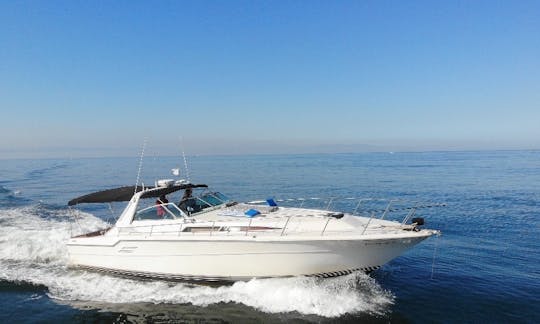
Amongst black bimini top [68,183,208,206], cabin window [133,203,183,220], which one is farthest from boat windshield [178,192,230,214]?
black bimini top [68,183,208,206]

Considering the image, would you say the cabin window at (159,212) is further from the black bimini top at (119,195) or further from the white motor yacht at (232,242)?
the black bimini top at (119,195)

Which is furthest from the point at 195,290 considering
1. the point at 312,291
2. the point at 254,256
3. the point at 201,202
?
the point at 312,291

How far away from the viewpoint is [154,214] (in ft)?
34.6

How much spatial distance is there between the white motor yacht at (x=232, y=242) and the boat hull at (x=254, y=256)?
23mm

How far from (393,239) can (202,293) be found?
16.1 feet

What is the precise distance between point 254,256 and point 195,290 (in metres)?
1.93

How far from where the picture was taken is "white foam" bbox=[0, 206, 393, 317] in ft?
28.6

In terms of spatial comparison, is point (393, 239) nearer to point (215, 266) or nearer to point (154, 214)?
point (215, 266)

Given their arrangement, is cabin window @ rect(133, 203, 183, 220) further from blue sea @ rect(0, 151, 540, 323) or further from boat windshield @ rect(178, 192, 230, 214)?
blue sea @ rect(0, 151, 540, 323)

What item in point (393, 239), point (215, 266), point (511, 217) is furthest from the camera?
point (511, 217)

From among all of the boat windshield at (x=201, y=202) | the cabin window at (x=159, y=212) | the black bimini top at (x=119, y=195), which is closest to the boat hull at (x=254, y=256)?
the cabin window at (x=159, y=212)

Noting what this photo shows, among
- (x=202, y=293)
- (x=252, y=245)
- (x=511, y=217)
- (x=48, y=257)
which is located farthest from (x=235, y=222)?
(x=511, y=217)

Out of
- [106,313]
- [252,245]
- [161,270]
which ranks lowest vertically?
[106,313]

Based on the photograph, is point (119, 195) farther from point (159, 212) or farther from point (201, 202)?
point (201, 202)
